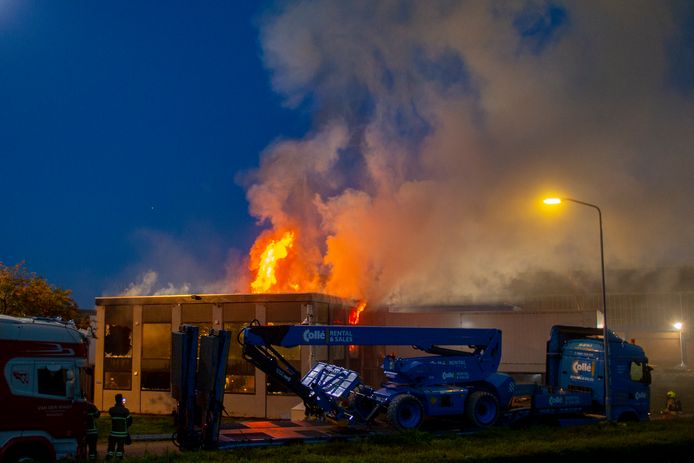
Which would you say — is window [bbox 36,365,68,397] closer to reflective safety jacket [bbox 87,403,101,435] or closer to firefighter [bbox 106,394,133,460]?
firefighter [bbox 106,394,133,460]

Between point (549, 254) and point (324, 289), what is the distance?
16.8 metres

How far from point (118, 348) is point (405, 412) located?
20431mm

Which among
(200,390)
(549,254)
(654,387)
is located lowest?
(654,387)

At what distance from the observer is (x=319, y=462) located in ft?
35.7

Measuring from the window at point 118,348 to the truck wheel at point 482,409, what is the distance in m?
20.0

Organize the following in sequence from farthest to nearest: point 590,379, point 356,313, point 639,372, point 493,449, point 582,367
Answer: point 356,313 < point 639,372 < point 582,367 < point 590,379 < point 493,449

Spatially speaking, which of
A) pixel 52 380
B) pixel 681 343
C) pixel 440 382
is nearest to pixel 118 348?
pixel 52 380

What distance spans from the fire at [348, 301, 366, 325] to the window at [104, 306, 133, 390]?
1164 centimetres

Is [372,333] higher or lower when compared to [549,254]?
lower

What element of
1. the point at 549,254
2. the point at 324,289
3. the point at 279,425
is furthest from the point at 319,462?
the point at 549,254

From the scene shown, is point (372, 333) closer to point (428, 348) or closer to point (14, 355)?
point (428, 348)

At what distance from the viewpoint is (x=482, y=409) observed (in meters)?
18.6

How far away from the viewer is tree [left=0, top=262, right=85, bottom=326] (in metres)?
33.0

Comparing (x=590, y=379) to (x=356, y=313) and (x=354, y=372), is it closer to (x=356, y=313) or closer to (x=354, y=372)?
(x=354, y=372)
